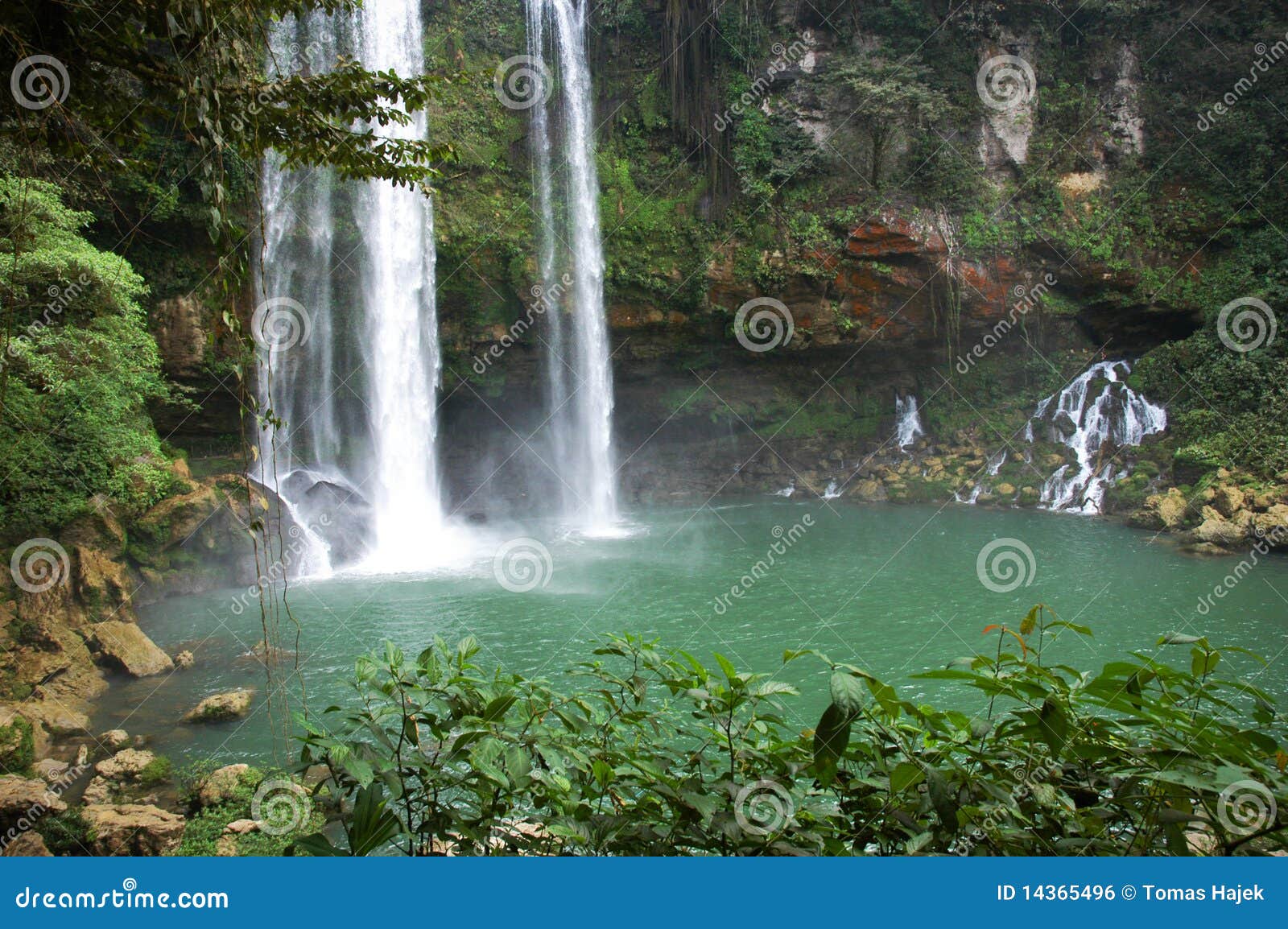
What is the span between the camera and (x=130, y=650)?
30.5 ft

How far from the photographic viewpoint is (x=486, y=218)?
1789 centimetres

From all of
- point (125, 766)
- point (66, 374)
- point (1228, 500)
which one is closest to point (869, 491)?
point (1228, 500)

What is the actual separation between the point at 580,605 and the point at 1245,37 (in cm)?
2066

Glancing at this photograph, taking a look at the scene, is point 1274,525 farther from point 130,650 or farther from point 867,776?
point 130,650

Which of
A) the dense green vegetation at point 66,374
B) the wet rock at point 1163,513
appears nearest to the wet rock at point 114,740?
the dense green vegetation at point 66,374

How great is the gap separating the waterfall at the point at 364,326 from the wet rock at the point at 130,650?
6191mm

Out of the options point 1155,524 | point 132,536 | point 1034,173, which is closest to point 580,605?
point 132,536

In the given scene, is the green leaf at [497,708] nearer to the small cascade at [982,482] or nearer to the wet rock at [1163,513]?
the wet rock at [1163,513]

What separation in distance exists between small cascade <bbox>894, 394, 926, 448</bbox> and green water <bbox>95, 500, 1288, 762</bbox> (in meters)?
5.46

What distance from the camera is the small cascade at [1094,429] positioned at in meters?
17.8

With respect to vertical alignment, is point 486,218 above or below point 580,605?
above

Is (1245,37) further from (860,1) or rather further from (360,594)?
(360,594)

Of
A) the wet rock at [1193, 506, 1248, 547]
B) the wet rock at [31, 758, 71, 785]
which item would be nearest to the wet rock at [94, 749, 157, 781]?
the wet rock at [31, 758, 71, 785]

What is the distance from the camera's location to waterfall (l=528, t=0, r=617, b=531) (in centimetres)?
1842
